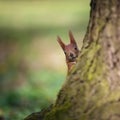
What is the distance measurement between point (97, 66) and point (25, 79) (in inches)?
150

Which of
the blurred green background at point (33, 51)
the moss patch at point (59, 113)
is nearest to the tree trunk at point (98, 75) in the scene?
the moss patch at point (59, 113)

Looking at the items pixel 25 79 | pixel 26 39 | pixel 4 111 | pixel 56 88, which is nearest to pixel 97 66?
pixel 4 111

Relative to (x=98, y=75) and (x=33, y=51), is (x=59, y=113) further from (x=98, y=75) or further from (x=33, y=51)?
(x=33, y=51)

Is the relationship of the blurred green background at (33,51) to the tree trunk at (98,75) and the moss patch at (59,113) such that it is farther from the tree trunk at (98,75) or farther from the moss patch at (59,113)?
the tree trunk at (98,75)

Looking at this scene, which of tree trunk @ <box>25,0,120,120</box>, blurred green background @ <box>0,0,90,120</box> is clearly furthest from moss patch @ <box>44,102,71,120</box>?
blurred green background @ <box>0,0,90,120</box>

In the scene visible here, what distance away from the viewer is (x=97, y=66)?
4766 mm

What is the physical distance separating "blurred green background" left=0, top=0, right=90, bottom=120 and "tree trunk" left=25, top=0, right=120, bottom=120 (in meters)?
1.74

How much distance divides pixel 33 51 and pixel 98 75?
5.46 m

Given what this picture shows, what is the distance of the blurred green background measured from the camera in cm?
753

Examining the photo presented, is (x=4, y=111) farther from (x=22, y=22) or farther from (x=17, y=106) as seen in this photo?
(x=22, y=22)

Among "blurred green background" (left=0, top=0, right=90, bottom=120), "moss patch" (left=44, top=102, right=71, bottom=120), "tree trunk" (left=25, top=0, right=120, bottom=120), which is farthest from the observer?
"blurred green background" (left=0, top=0, right=90, bottom=120)

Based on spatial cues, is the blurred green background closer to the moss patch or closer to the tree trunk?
the moss patch

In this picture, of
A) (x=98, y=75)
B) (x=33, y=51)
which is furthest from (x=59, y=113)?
(x=33, y=51)

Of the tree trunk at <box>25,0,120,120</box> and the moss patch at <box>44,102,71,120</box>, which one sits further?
the moss patch at <box>44,102,71,120</box>
